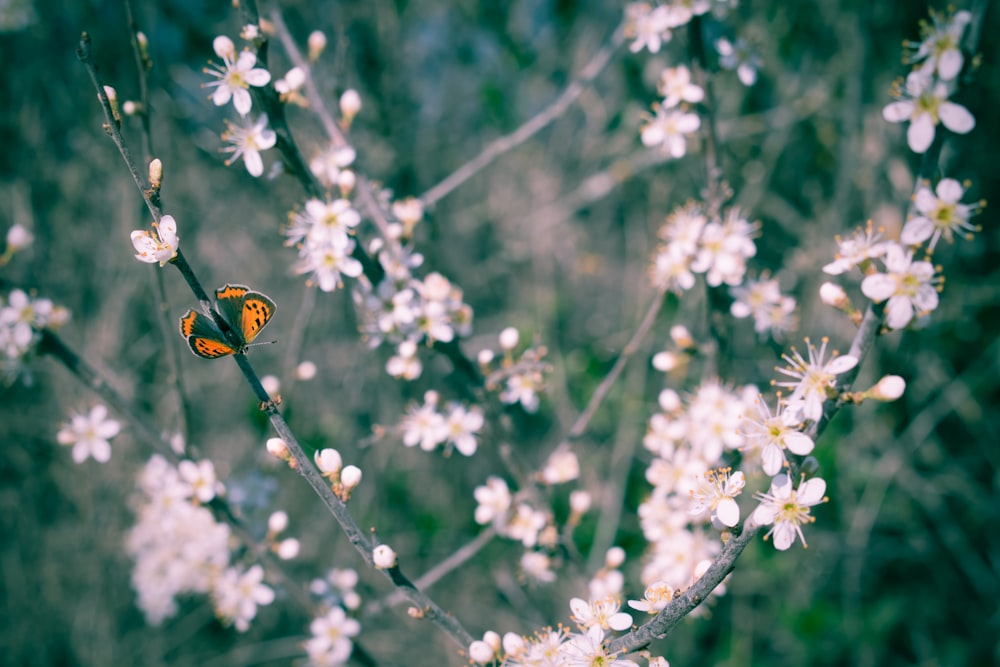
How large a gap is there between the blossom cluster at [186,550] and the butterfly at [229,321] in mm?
751

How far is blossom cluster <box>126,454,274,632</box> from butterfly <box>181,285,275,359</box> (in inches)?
29.6

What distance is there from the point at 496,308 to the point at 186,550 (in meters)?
2.05

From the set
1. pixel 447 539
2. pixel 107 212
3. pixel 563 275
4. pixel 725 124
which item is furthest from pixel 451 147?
pixel 447 539

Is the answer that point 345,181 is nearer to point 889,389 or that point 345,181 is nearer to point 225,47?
point 225,47

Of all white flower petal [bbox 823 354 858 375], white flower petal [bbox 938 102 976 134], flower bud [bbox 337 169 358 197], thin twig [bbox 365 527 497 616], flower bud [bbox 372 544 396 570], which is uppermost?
flower bud [bbox 337 169 358 197]

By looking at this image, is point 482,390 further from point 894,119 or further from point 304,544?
point 304,544

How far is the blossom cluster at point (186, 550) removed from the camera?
6.39 feet

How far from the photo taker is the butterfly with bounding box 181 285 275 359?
1191mm

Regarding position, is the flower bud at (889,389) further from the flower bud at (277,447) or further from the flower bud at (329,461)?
the flower bud at (277,447)

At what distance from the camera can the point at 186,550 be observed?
89.3 inches

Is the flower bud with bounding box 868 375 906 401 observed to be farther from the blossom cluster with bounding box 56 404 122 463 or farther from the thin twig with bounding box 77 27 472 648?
the blossom cluster with bounding box 56 404 122 463

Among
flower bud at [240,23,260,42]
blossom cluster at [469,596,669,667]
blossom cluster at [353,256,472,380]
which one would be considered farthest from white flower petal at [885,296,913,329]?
flower bud at [240,23,260,42]

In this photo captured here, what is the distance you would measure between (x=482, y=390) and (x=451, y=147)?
2.37 m

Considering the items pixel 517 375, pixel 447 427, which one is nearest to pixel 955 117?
pixel 517 375
